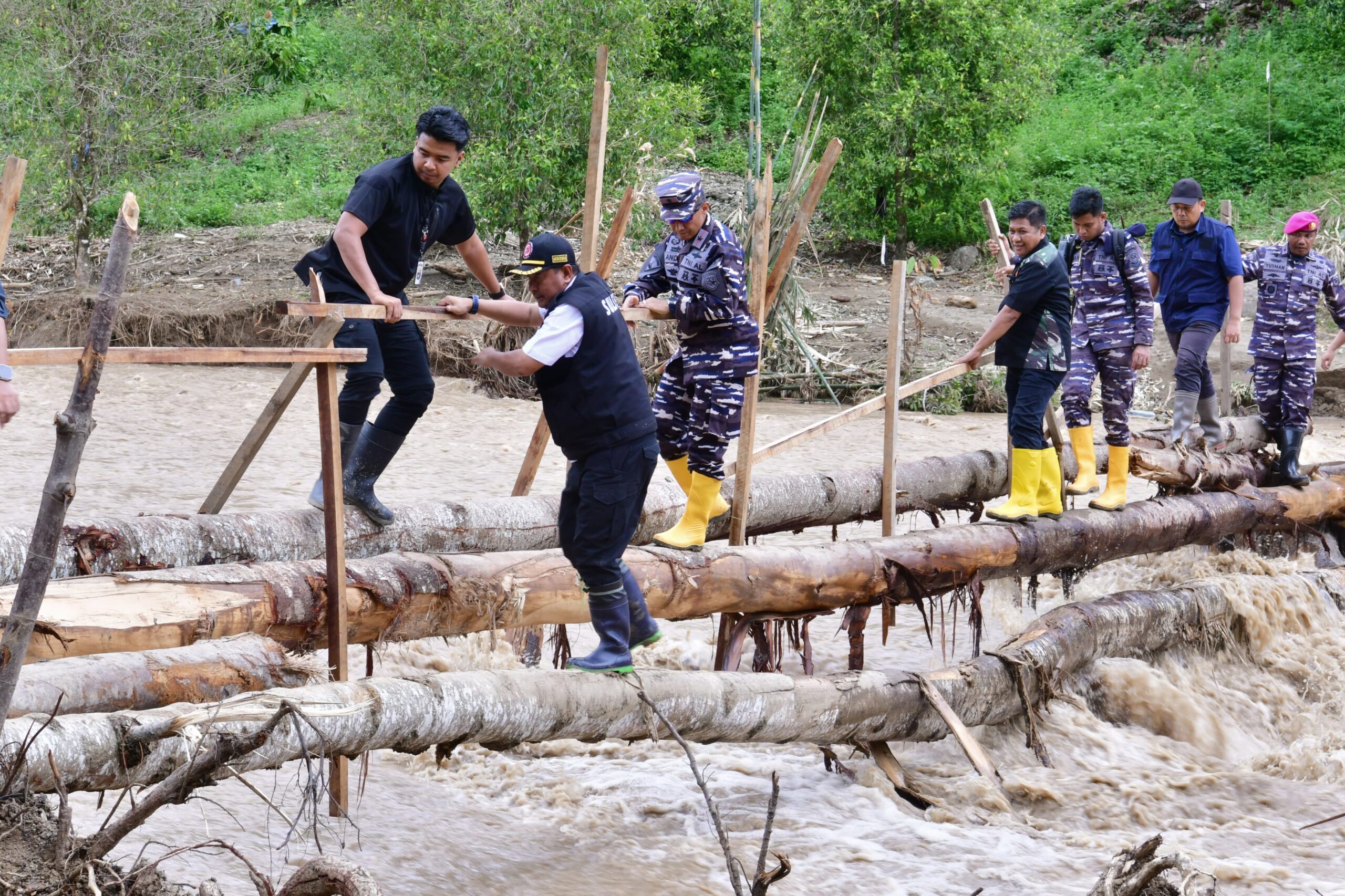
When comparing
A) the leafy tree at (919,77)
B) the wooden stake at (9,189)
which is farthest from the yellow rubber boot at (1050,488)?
the leafy tree at (919,77)

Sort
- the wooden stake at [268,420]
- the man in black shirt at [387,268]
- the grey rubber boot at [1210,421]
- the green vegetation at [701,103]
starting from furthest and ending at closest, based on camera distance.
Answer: the green vegetation at [701,103]
the grey rubber boot at [1210,421]
the man in black shirt at [387,268]
the wooden stake at [268,420]

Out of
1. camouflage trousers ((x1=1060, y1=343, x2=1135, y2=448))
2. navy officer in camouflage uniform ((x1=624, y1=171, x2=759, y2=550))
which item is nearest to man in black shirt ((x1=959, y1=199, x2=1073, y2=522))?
camouflage trousers ((x1=1060, y1=343, x2=1135, y2=448))

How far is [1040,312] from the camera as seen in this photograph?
20.9 ft

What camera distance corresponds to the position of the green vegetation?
1288 centimetres

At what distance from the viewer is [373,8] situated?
13.2 meters

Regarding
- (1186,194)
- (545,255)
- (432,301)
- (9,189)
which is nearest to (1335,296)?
(1186,194)

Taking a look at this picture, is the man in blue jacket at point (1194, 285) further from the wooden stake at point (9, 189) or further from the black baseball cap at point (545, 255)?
the wooden stake at point (9, 189)

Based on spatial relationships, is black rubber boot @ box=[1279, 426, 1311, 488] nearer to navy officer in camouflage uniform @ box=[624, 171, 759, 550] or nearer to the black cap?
the black cap

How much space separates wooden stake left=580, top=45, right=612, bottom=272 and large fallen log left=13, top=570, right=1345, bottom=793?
2.10 m

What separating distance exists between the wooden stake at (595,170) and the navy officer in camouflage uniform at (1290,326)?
4.70 m

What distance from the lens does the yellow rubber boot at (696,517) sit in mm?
5406

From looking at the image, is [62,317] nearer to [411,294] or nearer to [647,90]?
[411,294]

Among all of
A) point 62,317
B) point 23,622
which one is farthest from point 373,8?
point 23,622

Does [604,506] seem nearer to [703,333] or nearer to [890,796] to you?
[703,333]
